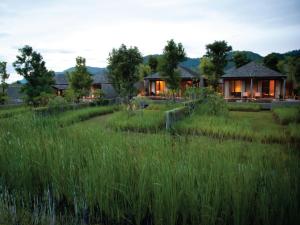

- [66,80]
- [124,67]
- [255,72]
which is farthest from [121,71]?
[66,80]

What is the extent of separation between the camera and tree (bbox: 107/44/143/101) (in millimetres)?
14953

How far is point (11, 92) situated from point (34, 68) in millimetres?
17304

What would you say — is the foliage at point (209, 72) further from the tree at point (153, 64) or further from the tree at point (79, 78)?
the tree at point (153, 64)

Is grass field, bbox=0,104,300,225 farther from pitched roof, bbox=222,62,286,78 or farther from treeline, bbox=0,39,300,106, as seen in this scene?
pitched roof, bbox=222,62,286,78

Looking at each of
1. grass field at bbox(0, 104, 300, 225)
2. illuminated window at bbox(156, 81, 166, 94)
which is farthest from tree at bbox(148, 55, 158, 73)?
grass field at bbox(0, 104, 300, 225)

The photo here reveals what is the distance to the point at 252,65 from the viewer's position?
86.6ft

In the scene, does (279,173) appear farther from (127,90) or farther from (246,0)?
(127,90)

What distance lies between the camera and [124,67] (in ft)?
49.4

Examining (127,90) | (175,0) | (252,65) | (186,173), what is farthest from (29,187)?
(252,65)

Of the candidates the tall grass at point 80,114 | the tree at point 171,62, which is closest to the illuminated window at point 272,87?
the tree at point 171,62

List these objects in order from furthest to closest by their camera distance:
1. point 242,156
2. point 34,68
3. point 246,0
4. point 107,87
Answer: point 107,87 < point 34,68 < point 246,0 < point 242,156

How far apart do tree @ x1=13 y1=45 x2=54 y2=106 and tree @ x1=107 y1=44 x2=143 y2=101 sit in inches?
318

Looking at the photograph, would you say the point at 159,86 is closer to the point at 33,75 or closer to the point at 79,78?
the point at 79,78

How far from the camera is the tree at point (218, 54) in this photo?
1060 inches
